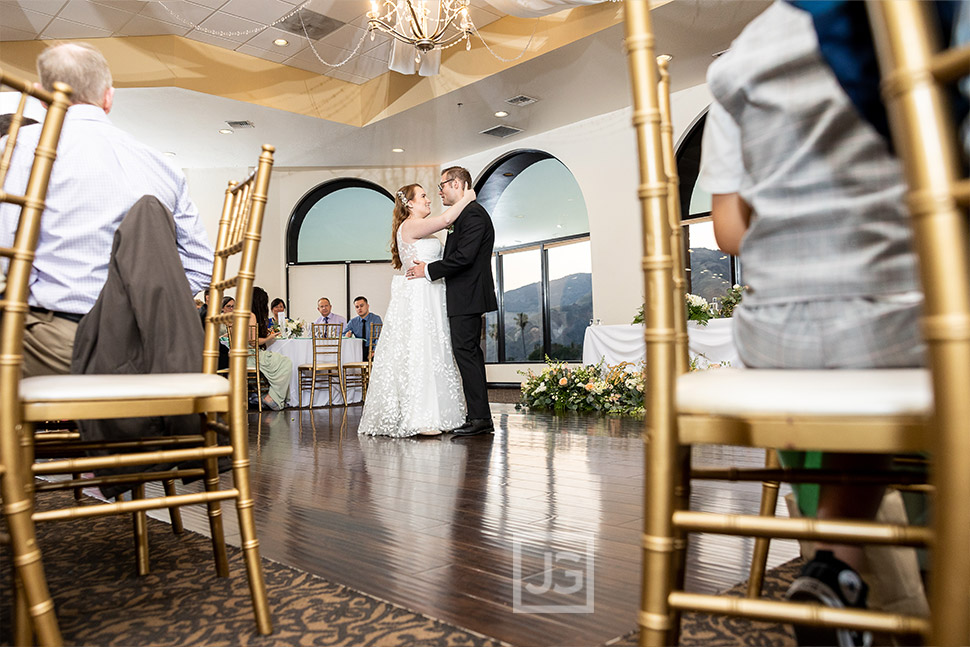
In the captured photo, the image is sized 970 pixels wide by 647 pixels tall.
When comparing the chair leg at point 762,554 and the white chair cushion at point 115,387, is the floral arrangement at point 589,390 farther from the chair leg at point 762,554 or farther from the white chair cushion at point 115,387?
the white chair cushion at point 115,387

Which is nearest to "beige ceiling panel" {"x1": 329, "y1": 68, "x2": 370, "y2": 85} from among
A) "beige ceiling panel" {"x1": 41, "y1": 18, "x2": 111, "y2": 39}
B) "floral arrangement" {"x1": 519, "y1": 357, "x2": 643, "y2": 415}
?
"beige ceiling panel" {"x1": 41, "y1": 18, "x2": 111, "y2": 39}

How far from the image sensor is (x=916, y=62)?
1.76ft

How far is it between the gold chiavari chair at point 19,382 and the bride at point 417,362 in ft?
11.2

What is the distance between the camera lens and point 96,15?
255 inches

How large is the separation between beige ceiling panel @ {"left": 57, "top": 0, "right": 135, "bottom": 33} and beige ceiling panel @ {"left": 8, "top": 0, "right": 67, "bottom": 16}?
0.06 metres

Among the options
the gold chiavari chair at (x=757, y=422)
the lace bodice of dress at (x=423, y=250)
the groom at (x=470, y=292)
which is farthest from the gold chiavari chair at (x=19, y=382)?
the lace bodice of dress at (x=423, y=250)

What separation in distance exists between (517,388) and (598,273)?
7.15 feet

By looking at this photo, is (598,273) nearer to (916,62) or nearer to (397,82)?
(397,82)

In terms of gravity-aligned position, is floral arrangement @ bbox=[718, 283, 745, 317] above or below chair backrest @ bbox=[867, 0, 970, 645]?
above

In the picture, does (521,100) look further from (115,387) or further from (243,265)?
(115,387)

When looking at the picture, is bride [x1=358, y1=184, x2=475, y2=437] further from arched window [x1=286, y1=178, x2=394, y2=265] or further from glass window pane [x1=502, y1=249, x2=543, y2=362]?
arched window [x1=286, y1=178, x2=394, y2=265]

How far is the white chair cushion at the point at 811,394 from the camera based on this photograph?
63 cm

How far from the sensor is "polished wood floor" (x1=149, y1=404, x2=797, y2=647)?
137cm

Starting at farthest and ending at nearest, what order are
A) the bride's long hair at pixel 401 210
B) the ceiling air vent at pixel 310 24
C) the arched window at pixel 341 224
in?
1. the arched window at pixel 341 224
2. the ceiling air vent at pixel 310 24
3. the bride's long hair at pixel 401 210
